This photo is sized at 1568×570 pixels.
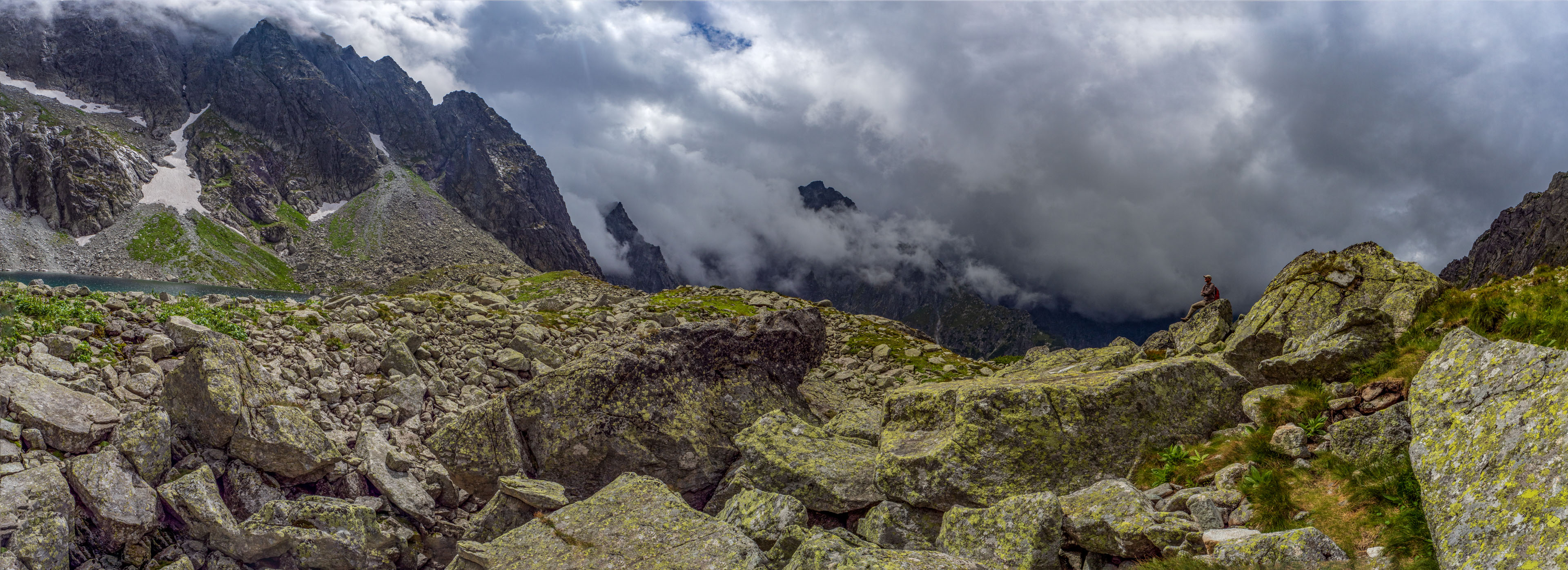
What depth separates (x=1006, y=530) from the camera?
395 inches

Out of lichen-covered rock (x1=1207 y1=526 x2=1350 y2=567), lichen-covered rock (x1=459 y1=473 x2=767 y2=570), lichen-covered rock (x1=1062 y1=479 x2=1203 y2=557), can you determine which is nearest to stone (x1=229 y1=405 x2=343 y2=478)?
lichen-covered rock (x1=459 y1=473 x2=767 y2=570)

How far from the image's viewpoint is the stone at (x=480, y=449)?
16.1m

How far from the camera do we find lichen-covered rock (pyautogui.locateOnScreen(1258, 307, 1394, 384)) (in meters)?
13.5

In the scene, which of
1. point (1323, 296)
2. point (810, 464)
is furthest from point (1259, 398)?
point (1323, 296)

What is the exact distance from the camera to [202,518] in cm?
1167

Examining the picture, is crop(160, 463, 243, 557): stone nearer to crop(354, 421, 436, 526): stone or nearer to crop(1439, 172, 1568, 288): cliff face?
crop(354, 421, 436, 526): stone

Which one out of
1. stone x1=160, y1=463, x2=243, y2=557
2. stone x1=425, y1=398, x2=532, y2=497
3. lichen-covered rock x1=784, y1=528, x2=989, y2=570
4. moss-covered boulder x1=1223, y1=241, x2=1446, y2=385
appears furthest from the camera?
moss-covered boulder x1=1223, y1=241, x2=1446, y2=385

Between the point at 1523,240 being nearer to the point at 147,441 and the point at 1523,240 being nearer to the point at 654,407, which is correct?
the point at 654,407

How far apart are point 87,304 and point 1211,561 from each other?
2659 centimetres

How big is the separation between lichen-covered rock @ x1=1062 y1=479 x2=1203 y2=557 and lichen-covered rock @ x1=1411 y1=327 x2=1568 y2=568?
2.69 meters

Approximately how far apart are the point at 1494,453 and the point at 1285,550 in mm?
2302

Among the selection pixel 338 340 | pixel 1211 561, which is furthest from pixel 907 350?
Answer: pixel 1211 561

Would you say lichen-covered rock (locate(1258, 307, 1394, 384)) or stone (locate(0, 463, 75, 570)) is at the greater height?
lichen-covered rock (locate(1258, 307, 1394, 384))

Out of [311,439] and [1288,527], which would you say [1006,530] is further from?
[311,439]
